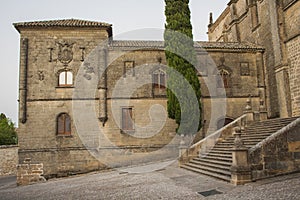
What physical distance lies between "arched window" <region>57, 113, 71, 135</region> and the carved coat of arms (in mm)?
3282

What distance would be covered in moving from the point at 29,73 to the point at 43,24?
3.15m

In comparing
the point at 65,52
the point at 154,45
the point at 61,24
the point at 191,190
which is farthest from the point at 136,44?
the point at 191,190

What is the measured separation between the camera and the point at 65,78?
15734mm

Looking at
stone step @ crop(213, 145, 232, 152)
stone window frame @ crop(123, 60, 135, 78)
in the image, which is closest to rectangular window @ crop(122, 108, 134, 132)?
stone window frame @ crop(123, 60, 135, 78)

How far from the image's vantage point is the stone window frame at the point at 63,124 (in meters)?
15.4

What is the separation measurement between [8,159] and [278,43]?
23.0 meters

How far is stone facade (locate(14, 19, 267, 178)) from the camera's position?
1502 centimetres

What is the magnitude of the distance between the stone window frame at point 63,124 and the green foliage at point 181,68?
614cm

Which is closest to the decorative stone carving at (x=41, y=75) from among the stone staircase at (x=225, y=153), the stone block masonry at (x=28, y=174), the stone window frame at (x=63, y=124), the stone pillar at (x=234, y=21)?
the stone window frame at (x=63, y=124)

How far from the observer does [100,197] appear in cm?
723

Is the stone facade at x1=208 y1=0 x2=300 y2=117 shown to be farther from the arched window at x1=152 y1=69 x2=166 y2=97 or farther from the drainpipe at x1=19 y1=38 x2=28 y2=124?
the drainpipe at x1=19 y1=38 x2=28 y2=124

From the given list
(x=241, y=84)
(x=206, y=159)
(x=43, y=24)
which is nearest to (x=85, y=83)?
(x=43, y=24)

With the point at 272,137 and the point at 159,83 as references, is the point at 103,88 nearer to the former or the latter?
the point at 159,83

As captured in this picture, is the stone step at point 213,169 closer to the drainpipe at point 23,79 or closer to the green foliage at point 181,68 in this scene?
the green foliage at point 181,68
